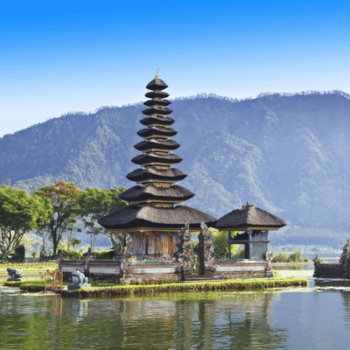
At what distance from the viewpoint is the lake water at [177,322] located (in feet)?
70.4

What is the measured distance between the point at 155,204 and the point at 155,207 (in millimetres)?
990

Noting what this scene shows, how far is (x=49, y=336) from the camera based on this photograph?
893 inches

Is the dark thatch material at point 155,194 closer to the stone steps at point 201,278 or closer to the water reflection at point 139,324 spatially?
the stone steps at point 201,278

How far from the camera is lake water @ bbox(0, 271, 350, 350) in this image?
70.4 feet

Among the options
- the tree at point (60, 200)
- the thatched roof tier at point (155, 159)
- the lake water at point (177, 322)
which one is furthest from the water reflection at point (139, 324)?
the tree at point (60, 200)

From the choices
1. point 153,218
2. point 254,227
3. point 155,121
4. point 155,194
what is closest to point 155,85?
point 155,121

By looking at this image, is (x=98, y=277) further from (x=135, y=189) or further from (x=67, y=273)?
(x=135, y=189)

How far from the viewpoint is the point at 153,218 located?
2023 inches

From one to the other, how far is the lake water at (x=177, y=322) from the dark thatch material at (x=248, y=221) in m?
13.0

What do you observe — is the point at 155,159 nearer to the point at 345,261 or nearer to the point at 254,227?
the point at 254,227

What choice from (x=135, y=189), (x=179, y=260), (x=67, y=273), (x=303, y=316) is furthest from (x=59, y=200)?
(x=303, y=316)

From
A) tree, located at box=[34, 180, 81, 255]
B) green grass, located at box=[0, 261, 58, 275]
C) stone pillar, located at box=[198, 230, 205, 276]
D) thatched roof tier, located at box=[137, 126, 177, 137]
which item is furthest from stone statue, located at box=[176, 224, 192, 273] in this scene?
tree, located at box=[34, 180, 81, 255]

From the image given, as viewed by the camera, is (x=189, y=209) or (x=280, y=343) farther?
(x=189, y=209)

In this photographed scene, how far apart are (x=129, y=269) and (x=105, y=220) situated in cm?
1201
